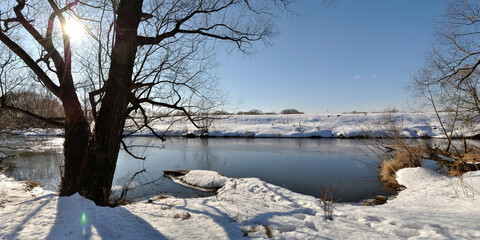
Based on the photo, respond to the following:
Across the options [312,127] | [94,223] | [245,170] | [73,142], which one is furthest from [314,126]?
[94,223]

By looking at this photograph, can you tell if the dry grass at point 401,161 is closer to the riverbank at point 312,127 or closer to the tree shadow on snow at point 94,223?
the tree shadow on snow at point 94,223

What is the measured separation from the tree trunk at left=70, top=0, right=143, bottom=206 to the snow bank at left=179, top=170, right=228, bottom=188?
4750mm

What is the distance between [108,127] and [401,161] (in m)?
10.5

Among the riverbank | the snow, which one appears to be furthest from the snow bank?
the snow

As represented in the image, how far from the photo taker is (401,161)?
31.9ft

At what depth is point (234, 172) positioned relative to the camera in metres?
10.9

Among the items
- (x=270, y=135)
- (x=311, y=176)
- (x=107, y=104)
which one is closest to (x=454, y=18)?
(x=311, y=176)

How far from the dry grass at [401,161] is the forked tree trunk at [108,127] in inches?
363

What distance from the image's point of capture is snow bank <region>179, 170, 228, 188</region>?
349 inches

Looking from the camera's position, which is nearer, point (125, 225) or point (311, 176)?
point (125, 225)

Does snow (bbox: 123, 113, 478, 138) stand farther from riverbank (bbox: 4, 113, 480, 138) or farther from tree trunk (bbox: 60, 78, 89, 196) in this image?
tree trunk (bbox: 60, 78, 89, 196)

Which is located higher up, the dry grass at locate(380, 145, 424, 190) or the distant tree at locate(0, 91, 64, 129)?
the distant tree at locate(0, 91, 64, 129)

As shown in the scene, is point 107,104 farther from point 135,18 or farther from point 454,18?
point 454,18

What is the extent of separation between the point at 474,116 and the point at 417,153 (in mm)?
3406
